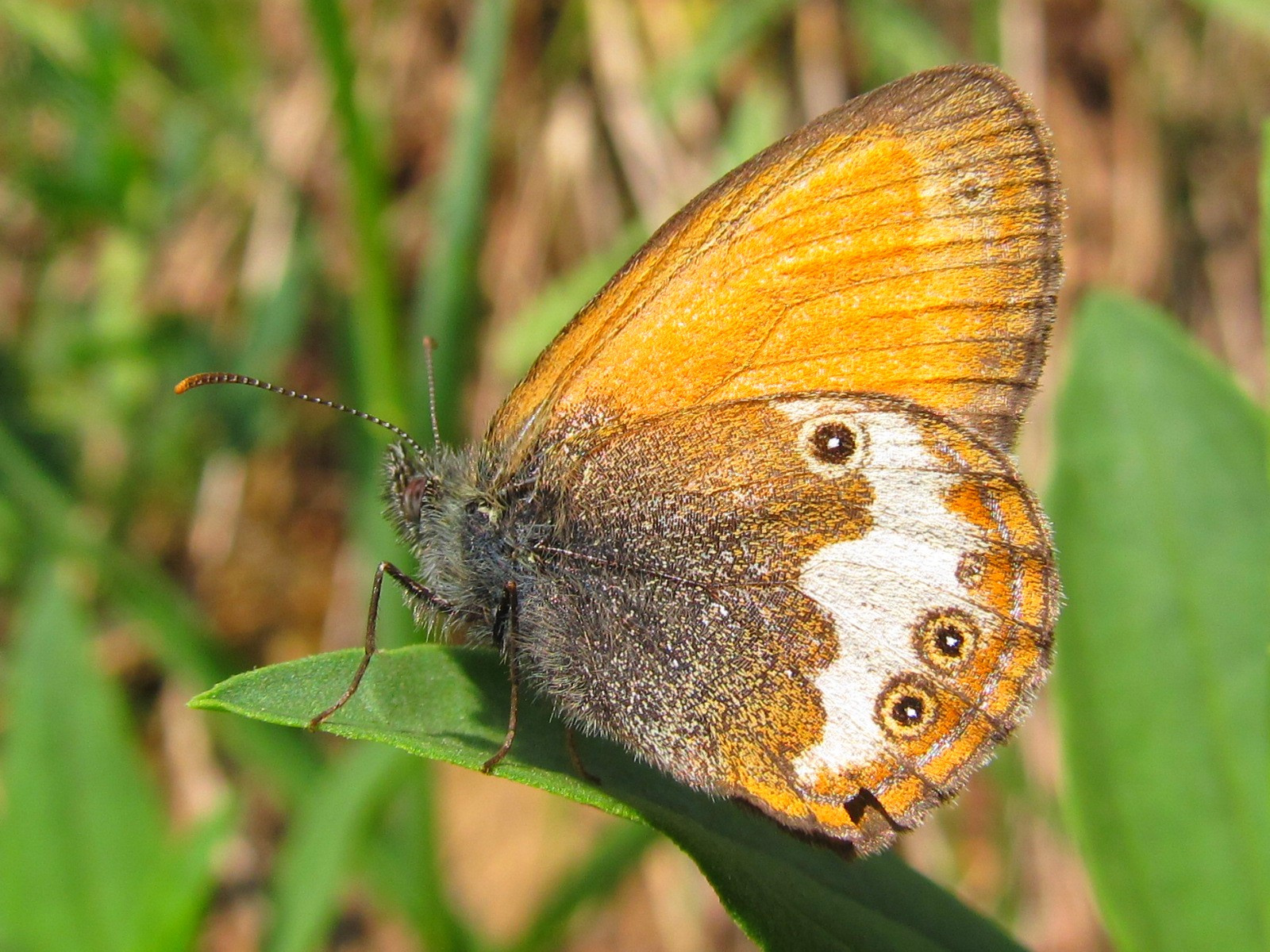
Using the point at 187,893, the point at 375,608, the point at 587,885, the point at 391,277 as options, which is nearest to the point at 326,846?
the point at 187,893

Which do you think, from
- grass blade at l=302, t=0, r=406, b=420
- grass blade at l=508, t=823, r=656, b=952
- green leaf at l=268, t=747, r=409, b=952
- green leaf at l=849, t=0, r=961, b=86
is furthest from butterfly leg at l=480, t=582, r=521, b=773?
green leaf at l=849, t=0, r=961, b=86

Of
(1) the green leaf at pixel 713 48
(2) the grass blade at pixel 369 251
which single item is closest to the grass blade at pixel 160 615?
(2) the grass blade at pixel 369 251

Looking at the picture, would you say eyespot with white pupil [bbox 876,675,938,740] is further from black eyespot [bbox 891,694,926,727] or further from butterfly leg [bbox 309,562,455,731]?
butterfly leg [bbox 309,562,455,731]

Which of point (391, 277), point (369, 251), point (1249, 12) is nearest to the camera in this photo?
point (369, 251)

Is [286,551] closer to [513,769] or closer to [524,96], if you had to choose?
[524,96]

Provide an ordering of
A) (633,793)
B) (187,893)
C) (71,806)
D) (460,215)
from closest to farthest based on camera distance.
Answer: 1. (633,793)
2. (187,893)
3. (71,806)
4. (460,215)

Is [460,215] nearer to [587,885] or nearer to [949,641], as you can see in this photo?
[587,885]

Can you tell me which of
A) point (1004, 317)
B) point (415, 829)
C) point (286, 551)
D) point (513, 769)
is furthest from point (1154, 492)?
point (286, 551)
